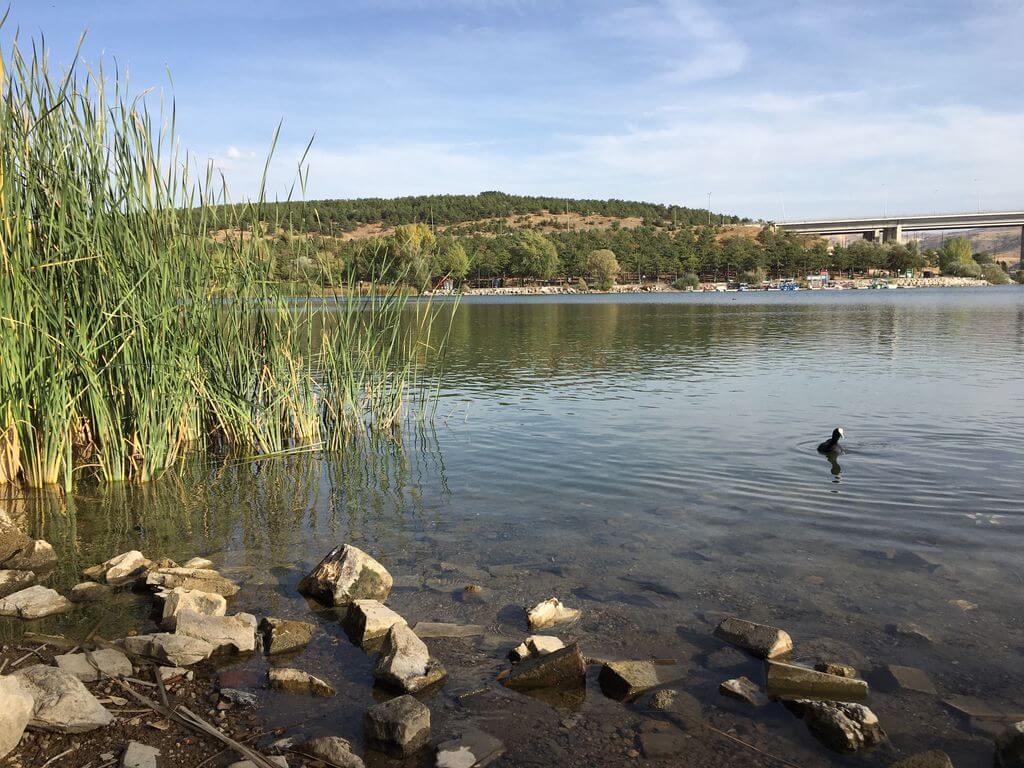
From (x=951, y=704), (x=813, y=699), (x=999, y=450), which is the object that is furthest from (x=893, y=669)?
(x=999, y=450)

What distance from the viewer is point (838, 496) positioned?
7605 millimetres

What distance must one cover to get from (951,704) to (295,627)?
11.7ft

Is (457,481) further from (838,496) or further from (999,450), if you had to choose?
(999,450)

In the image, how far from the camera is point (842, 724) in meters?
3.48

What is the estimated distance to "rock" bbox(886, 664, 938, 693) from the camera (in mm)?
3930

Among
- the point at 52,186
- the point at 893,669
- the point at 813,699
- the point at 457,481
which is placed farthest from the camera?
the point at 457,481

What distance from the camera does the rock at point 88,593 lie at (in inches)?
192

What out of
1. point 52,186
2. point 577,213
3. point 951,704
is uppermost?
point 577,213

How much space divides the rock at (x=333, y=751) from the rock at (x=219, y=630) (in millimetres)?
1080

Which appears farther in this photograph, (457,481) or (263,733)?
(457,481)

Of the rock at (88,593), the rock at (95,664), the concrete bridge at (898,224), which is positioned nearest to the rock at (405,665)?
the rock at (95,664)

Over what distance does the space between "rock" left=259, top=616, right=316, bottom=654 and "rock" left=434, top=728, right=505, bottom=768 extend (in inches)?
52.0

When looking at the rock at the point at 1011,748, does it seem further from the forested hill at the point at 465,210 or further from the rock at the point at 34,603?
the forested hill at the point at 465,210

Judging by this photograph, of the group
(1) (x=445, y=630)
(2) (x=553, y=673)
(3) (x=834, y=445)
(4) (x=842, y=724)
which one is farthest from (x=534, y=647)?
(3) (x=834, y=445)
